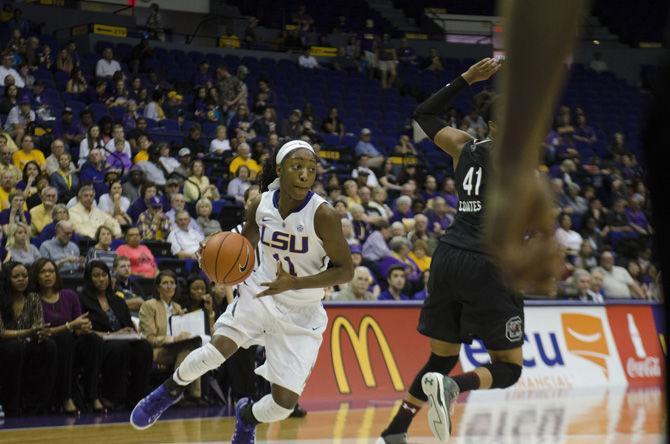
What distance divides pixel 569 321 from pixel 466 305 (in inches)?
263

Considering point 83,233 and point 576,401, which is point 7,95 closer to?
point 83,233

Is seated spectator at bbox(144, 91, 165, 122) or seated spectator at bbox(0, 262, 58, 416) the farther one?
seated spectator at bbox(144, 91, 165, 122)

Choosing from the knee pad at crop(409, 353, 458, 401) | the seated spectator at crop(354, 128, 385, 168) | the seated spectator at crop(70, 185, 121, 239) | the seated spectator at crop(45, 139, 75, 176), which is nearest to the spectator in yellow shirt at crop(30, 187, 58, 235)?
the seated spectator at crop(70, 185, 121, 239)

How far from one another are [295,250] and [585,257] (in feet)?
35.4

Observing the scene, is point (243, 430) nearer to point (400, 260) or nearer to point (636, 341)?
point (400, 260)

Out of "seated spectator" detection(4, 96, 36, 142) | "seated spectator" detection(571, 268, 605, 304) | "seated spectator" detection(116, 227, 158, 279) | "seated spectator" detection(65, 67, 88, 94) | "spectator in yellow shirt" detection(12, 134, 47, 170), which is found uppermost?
"seated spectator" detection(65, 67, 88, 94)

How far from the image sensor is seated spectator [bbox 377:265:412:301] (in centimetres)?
A: 1163

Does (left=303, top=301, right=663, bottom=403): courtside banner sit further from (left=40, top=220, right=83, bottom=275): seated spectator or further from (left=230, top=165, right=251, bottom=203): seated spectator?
(left=230, top=165, right=251, bottom=203): seated spectator

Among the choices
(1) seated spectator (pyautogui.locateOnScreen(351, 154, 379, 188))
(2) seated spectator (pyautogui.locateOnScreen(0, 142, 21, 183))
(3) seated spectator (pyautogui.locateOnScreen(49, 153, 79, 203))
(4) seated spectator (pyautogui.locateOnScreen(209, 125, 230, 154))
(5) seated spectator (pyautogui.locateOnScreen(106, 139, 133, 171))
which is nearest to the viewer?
(2) seated spectator (pyautogui.locateOnScreen(0, 142, 21, 183))

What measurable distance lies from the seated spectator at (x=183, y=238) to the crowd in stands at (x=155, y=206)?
0.02 meters

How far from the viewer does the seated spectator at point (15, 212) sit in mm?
10828

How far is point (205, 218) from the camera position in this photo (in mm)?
12664

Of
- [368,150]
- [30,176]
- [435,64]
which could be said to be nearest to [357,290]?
[30,176]

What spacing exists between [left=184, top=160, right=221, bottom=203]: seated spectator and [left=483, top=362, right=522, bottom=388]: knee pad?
8.34 meters
